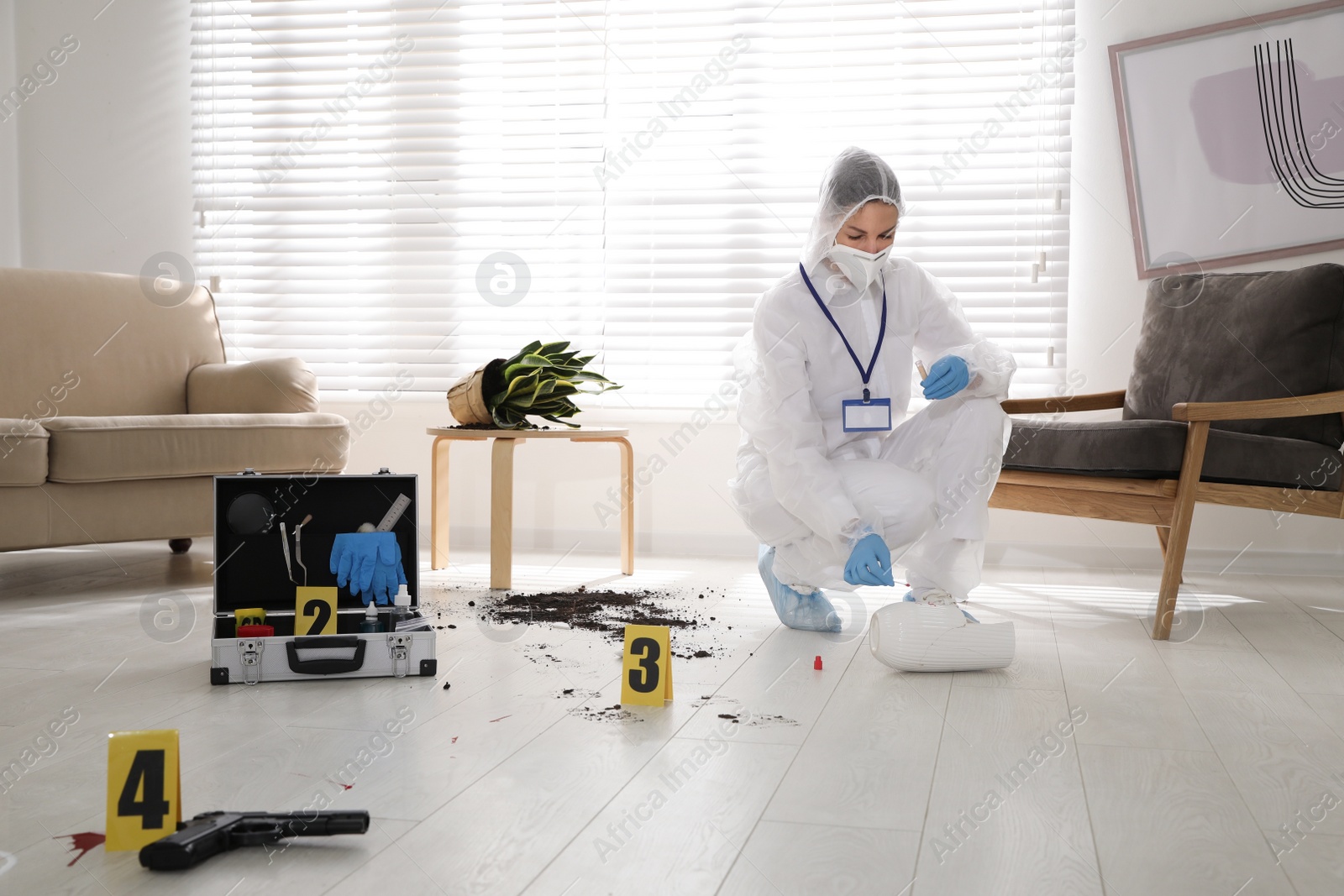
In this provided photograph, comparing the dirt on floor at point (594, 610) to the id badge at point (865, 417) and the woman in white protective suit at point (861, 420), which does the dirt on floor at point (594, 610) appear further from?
the id badge at point (865, 417)

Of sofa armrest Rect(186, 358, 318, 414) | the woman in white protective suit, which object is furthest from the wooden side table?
the woman in white protective suit

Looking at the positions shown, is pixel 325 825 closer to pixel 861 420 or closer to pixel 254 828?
pixel 254 828

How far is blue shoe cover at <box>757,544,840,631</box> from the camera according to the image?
2311mm

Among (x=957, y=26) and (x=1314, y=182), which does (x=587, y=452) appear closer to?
(x=957, y=26)

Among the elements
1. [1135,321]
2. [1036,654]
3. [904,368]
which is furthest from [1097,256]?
[1036,654]

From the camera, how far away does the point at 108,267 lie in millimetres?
3977

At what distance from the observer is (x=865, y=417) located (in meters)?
2.16

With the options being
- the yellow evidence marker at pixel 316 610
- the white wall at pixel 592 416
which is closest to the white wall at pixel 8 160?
the white wall at pixel 592 416

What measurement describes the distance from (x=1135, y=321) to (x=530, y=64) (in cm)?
229

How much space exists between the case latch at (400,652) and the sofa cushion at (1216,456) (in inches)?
62.6

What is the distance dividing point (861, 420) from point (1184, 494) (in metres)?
0.76

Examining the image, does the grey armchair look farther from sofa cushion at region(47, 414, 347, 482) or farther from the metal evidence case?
sofa cushion at region(47, 414, 347, 482)

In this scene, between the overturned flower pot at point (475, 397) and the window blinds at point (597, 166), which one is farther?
the window blinds at point (597, 166)

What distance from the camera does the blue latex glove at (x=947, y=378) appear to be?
6.88 feet
